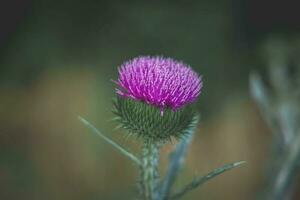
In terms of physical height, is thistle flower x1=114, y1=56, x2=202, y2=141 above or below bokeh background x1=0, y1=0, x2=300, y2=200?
above

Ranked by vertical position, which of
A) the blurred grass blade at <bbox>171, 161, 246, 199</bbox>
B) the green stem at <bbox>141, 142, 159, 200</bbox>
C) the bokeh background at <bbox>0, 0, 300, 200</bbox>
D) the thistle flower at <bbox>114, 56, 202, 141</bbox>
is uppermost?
the thistle flower at <bbox>114, 56, 202, 141</bbox>

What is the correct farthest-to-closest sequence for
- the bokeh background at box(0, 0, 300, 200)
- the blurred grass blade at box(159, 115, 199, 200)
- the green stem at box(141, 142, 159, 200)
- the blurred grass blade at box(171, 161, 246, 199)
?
the bokeh background at box(0, 0, 300, 200)
the blurred grass blade at box(159, 115, 199, 200)
the green stem at box(141, 142, 159, 200)
the blurred grass blade at box(171, 161, 246, 199)

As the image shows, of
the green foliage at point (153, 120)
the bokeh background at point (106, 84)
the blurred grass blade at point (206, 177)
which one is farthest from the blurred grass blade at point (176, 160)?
the bokeh background at point (106, 84)

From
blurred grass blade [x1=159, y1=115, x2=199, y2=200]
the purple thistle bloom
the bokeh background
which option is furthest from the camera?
the bokeh background

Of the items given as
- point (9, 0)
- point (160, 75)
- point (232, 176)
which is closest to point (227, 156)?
point (232, 176)

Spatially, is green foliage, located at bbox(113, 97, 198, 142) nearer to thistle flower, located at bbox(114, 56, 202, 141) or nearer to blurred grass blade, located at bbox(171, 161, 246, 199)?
thistle flower, located at bbox(114, 56, 202, 141)

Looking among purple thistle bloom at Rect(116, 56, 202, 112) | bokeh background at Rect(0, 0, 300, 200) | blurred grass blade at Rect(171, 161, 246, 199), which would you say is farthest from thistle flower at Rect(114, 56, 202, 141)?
bokeh background at Rect(0, 0, 300, 200)

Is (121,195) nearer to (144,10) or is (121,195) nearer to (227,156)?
(227,156)

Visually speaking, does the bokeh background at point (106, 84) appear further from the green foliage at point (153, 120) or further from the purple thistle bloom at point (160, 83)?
the purple thistle bloom at point (160, 83)
